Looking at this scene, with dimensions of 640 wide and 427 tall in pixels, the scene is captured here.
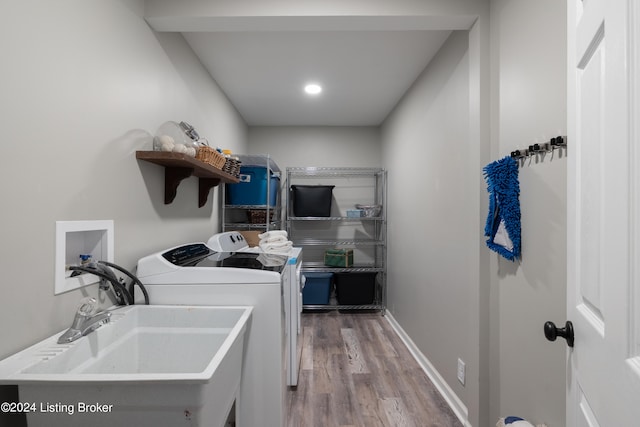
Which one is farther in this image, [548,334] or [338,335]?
[338,335]

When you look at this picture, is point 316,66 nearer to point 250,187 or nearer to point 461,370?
point 250,187

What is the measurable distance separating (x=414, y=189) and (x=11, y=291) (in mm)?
2409

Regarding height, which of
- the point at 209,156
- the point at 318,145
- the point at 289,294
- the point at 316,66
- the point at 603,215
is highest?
the point at 316,66

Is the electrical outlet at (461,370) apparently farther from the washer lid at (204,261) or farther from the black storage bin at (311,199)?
the black storage bin at (311,199)

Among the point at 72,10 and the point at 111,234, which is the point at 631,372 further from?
the point at 72,10

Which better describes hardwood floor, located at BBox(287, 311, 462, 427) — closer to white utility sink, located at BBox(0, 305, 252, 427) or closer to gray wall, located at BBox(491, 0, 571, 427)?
gray wall, located at BBox(491, 0, 571, 427)

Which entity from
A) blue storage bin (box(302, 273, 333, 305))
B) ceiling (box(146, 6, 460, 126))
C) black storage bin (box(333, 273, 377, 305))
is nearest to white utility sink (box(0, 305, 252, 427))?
ceiling (box(146, 6, 460, 126))

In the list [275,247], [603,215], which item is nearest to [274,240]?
[275,247]

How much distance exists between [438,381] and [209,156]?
82.1 inches

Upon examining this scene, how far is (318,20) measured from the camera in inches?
55.7

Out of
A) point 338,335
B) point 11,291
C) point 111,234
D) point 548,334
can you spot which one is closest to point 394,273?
point 338,335

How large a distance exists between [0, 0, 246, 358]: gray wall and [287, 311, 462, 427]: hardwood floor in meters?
1.35

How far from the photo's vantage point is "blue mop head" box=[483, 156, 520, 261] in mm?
1178

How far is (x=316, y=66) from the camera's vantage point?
2.13 meters
